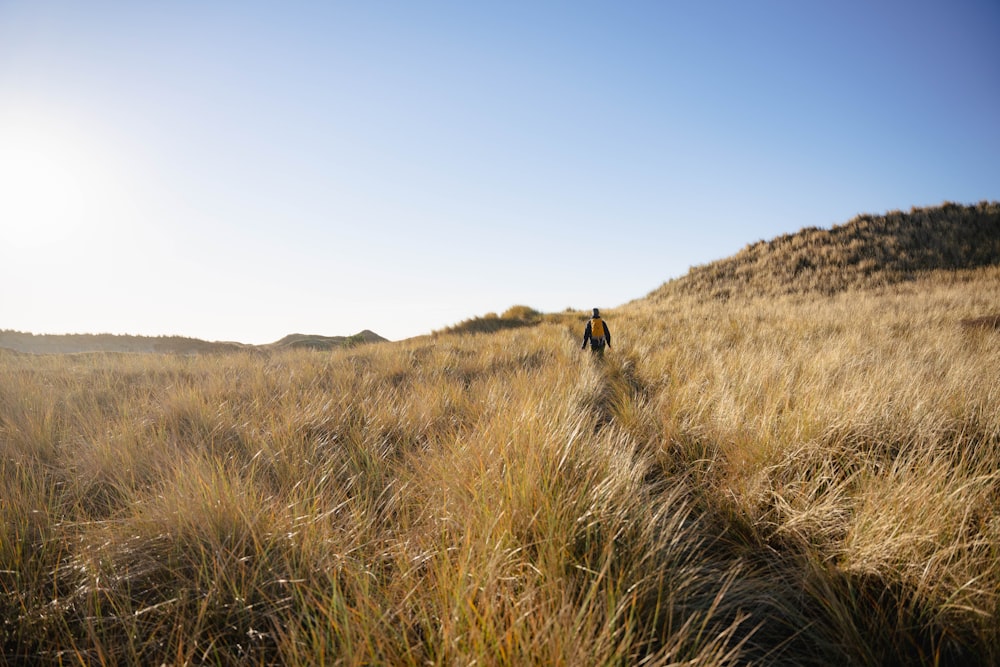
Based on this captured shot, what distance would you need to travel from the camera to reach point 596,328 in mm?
7754

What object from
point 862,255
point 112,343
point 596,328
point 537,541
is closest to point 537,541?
point 537,541

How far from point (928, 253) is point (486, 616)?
1193 inches

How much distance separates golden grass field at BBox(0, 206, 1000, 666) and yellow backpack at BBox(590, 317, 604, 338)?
438cm

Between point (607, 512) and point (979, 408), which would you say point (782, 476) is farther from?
point (979, 408)

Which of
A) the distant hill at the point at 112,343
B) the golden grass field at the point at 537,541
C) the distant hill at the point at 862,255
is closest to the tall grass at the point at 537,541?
the golden grass field at the point at 537,541

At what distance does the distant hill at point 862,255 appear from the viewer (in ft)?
65.4

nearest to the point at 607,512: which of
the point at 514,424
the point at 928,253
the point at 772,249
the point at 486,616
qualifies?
the point at 486,616

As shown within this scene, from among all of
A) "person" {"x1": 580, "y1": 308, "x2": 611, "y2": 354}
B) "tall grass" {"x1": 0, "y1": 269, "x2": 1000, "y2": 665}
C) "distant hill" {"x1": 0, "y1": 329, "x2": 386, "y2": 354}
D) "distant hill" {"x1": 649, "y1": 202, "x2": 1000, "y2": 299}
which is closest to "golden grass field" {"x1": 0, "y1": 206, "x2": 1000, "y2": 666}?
"tall grass" {"x1": 0, "y1": 269, "x2": 1000, "y2": 665}

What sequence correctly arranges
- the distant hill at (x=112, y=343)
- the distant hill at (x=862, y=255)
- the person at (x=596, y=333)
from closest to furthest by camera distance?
1. the person at (x=596, y=333)
2. the distant hill at (x=862, y=255)
3. the distant hill at (x=112, y=343)

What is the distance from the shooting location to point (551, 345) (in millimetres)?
9305

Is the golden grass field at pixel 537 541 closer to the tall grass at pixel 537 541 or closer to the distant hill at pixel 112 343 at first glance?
the tall grass at pixel 537 541

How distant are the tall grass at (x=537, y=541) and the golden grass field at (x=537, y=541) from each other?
0.01 meters

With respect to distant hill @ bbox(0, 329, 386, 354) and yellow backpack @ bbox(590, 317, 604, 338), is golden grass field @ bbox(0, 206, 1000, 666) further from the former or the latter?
distant hill @ bbox(0, 329, 386, 354)

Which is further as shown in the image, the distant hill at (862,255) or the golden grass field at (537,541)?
the distant hill at (862,255)
